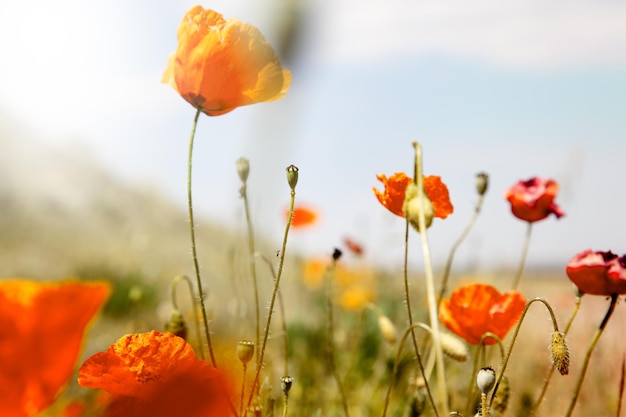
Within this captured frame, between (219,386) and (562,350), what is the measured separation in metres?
0.55

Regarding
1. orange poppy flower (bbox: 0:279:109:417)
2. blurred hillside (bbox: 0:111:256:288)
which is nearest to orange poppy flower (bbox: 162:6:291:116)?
orange poppy flower (bbox: 0:279:109:417)

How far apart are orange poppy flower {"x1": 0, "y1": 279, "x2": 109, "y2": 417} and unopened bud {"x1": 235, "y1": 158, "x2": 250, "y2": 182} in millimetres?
315

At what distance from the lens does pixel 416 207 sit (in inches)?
33.2

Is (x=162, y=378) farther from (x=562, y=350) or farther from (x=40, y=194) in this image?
(x=40, y=194)

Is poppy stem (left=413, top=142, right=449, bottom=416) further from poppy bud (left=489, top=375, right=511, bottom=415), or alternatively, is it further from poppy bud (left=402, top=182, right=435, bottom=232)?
poppy bud (left=489, top=375, right=511, bottom=415)

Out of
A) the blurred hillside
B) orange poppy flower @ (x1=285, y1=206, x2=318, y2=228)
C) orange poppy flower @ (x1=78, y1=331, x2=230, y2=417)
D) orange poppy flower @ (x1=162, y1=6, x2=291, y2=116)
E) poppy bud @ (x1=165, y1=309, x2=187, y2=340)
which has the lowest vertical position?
the blurred hillside

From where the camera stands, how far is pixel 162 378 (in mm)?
821

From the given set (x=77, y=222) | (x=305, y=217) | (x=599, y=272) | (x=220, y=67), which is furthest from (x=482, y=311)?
(x=77, y=222)

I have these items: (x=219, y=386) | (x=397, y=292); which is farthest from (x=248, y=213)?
(x=397, y=292)

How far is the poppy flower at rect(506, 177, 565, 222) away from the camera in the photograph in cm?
142

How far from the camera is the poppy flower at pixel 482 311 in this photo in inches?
48.5

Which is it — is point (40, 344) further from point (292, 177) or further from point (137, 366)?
point (292, 177)

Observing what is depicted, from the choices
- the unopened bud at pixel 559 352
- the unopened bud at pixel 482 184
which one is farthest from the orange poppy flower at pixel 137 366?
the unopened bud at pixel 482 184

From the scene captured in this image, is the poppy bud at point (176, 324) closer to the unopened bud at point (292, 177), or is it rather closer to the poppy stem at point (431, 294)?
the unopened bud at point (292, 177)
